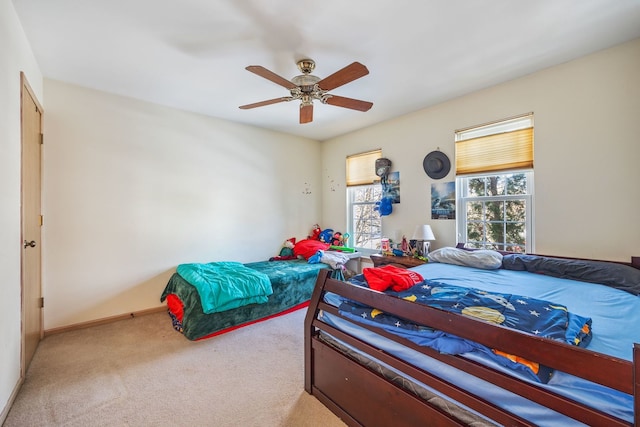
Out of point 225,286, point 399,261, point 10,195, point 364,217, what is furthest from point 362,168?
point 10,195

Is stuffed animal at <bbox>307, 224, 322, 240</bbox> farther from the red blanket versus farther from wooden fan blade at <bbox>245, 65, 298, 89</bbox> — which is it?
the red blanket

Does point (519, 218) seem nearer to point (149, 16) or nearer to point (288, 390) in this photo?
point (288, 390)

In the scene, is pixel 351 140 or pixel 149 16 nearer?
pixel 149 16

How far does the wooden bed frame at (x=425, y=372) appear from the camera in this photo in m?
0.79

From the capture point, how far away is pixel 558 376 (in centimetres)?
92

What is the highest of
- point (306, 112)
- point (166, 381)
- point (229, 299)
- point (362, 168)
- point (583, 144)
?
point (306, 112)

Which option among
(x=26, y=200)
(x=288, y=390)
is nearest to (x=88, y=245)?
(x=26, y=200)

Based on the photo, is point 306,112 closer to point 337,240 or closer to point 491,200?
point 491,200

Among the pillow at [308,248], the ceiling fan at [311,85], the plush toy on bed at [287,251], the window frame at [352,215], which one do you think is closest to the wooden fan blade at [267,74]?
the ceiling fan at [311,85]

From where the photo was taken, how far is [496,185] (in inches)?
120

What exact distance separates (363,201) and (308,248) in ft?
4.03

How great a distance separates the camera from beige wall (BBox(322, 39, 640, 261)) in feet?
7.36

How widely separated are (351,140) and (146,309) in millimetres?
3864

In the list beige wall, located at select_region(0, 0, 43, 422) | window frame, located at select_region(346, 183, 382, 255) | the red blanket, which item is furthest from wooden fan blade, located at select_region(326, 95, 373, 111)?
beige wall, located at select_region(0, 0, 43, 422)
